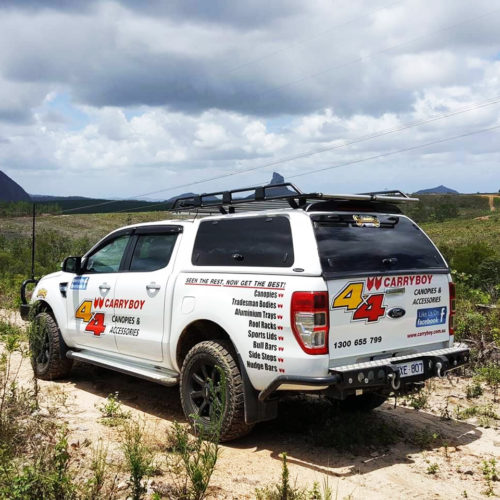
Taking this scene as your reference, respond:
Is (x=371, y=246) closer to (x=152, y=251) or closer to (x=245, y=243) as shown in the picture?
(x=245, y=243)

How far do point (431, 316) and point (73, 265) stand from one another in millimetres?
4029

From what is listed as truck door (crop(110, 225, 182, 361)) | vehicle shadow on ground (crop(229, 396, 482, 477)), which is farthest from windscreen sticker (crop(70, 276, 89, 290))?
vehicle shadow on ground (crop(229, 396, 482, 477))

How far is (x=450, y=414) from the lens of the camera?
5980mm

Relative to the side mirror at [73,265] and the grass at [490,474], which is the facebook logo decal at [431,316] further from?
the side mirror at [73,265]

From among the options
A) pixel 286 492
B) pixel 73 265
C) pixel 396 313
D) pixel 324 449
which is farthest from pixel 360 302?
pixel 73 265

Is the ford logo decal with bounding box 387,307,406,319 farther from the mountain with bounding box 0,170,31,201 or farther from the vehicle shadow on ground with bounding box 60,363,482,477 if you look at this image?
the mountain with bounding box 0,170,31,201

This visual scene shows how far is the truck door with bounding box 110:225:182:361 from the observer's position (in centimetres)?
560

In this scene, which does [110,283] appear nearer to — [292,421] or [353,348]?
[292,421]

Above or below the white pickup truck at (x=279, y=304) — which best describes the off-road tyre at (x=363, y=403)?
below

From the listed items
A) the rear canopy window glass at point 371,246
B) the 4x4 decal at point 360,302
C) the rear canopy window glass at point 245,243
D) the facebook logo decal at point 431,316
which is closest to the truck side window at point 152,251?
the rear canopy window glass at point 245,243

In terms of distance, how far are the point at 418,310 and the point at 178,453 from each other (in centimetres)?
227

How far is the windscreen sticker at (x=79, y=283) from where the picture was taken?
6688mm

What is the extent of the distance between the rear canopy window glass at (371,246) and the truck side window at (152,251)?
1.76 metres

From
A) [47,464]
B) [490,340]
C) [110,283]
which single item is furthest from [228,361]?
[490,340]
